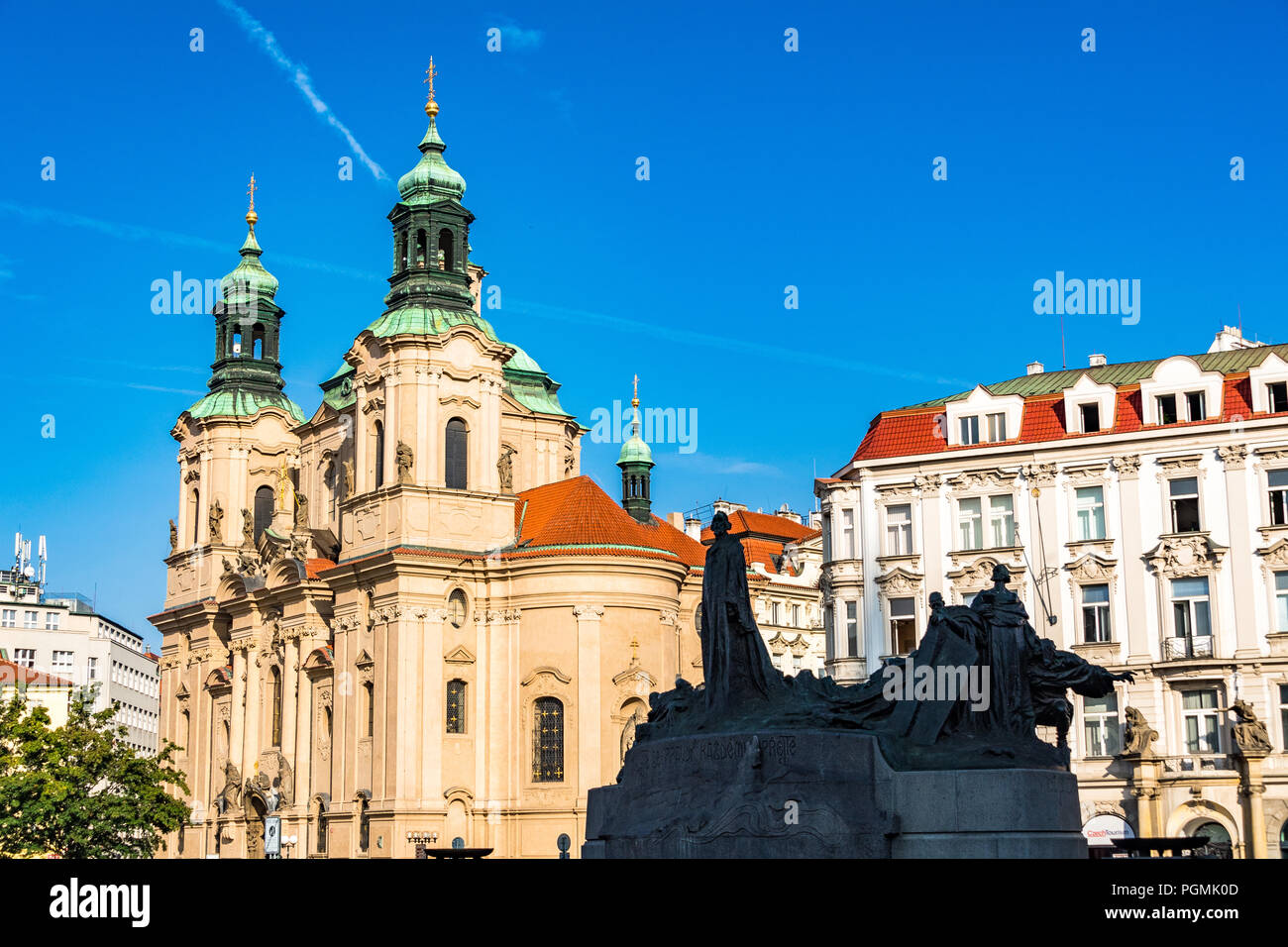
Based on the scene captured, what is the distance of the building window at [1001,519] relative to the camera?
47.3 metres

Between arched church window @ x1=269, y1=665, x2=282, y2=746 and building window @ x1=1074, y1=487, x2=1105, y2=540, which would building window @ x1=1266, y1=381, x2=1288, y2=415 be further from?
arched church window @ x1=269, y1=665, x2=282, y2=746

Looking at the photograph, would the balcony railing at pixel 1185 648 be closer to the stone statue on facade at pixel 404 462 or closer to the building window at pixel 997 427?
the building window at pixel 997 427

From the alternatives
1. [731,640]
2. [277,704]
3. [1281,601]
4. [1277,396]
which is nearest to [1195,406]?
[1277,396]

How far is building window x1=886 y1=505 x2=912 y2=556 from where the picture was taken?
48.7m

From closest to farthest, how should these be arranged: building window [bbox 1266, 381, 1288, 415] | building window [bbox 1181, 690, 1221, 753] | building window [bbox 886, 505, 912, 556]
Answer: building window [bbox 1181, 690, 1221, 753] < building window [bbox 1266, 381, 1288, 415] < building window [bbox 886, 505, 912, 556]

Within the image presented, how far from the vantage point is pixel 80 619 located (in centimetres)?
10519

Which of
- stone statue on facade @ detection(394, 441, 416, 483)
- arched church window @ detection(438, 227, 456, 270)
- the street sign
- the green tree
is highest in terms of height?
arched church window @ detection(438, 227, 456, 270)

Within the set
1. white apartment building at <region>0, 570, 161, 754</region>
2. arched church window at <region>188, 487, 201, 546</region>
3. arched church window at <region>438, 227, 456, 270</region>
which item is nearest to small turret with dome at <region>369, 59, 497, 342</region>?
arched church window at <region>438, 227, 456, 270</region>

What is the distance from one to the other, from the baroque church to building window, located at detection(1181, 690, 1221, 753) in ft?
68.0

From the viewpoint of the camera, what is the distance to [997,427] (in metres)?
48.3

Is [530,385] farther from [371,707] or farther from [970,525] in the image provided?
[970,525]
